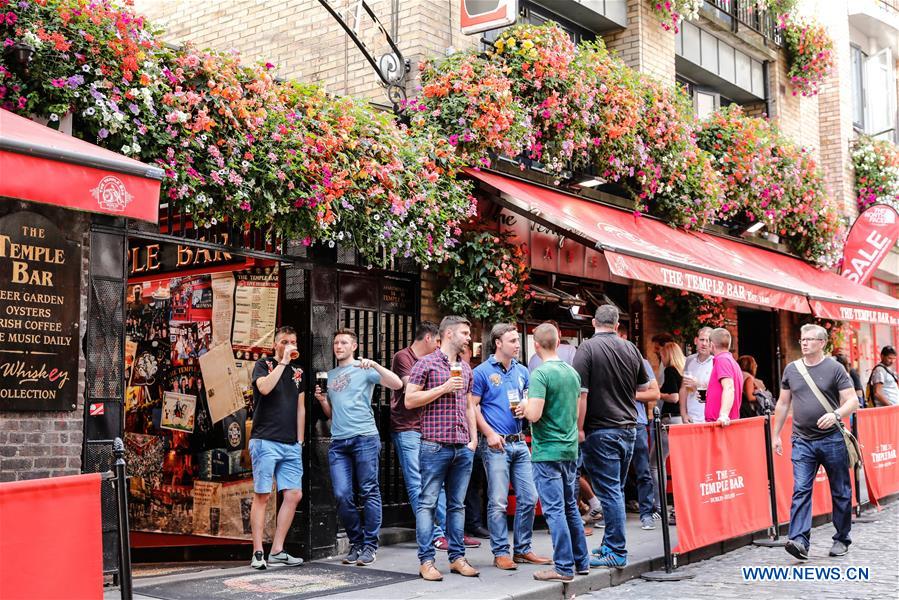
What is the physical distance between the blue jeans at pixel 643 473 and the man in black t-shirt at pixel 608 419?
2.07 m

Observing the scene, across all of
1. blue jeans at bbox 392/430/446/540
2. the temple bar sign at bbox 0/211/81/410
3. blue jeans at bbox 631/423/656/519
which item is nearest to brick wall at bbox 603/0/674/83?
blue jeans at bbox 631/423/656/519

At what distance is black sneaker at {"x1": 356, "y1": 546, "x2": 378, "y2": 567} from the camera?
804 centimetres

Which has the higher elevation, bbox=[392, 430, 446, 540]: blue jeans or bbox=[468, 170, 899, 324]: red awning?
bbox=[468, 170, 899, 324]: red awning

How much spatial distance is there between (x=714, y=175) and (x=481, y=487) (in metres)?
6.10

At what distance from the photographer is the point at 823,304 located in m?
13.2

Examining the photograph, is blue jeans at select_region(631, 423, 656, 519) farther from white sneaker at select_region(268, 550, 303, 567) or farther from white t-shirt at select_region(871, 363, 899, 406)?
white t-shirt at select_region(871, 363, 899, 406)

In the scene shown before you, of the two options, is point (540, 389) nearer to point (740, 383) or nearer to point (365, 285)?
point (365, 285)

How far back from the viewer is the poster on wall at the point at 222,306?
9.27m

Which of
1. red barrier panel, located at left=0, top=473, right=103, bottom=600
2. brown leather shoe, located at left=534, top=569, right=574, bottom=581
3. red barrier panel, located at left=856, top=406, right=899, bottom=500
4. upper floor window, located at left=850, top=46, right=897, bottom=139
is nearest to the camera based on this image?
red barrier panel, located at left=0, top=473, right=103, bottom=600

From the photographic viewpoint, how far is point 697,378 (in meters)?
10.6

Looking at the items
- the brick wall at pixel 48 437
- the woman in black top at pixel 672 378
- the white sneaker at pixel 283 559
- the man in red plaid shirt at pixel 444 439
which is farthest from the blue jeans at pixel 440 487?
the woman in black top at pixel 672 378

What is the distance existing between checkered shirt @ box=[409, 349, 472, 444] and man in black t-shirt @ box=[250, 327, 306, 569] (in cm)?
123

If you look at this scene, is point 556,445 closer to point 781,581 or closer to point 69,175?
point 781,581

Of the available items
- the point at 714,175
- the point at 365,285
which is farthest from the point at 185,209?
the point at 714,175
